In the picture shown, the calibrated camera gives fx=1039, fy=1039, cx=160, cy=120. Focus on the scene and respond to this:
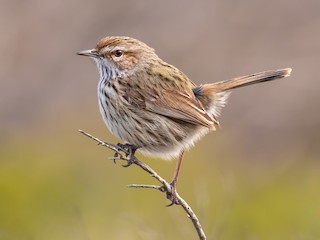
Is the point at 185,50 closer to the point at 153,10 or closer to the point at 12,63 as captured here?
the point at 153,10

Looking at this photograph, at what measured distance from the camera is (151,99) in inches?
309

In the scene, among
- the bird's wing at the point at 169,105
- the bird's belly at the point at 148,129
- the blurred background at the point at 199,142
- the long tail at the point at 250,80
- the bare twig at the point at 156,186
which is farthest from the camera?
the blurred background at the point at 199,142

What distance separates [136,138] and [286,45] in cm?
1210

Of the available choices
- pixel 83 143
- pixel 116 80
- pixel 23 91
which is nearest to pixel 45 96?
pixel 23 91

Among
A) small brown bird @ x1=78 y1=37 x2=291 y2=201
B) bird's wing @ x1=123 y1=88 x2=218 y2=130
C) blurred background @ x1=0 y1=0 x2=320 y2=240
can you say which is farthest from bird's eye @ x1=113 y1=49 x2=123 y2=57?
blurred background @ x1=0 y1=0 x2=320 y2=240

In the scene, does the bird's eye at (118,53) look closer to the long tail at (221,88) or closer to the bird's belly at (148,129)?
the bird's belly at (148,129)

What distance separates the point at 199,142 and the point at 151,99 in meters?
9.11

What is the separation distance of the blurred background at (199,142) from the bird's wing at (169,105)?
322 cm

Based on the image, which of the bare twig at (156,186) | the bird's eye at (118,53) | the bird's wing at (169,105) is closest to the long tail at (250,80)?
the bird's wing at (169,105)

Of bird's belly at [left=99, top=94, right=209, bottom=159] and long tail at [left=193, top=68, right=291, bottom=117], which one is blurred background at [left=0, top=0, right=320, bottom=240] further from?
bird's belly at [left=99, top=94, right=209, bottom=159]

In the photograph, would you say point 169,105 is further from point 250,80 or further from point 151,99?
point 250,80

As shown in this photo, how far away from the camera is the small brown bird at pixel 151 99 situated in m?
7.73

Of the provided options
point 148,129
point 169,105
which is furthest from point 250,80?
point 148,129

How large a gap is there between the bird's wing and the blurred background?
10.6 feet
